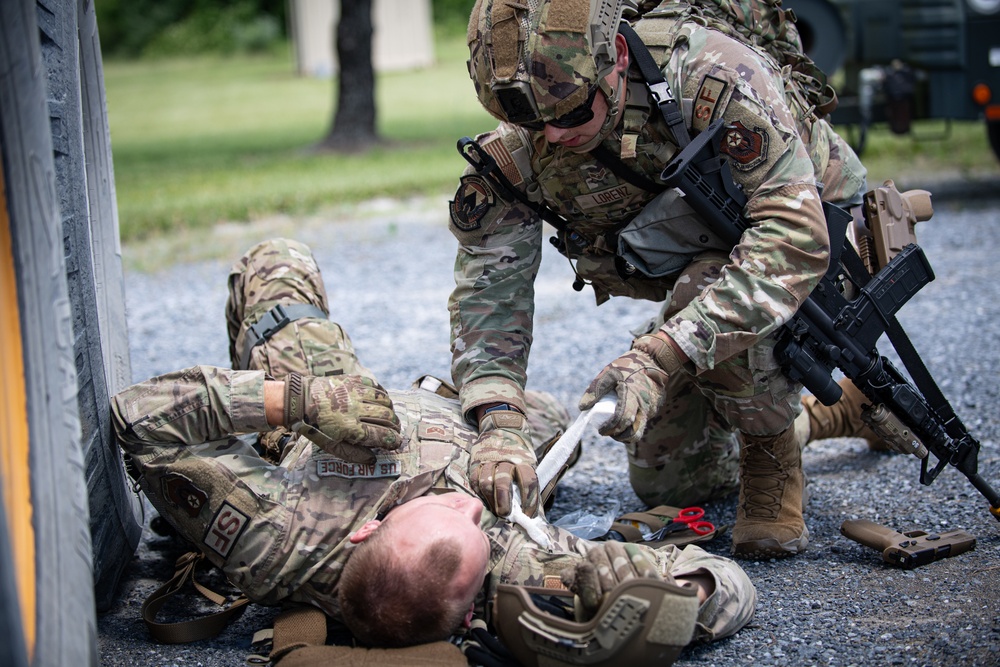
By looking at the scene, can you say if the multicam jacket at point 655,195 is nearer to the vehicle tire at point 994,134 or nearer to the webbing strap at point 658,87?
the webbing strap at point 658,87

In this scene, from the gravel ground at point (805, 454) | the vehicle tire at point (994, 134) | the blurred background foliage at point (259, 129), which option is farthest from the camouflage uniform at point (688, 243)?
the blurred background foliage at point (259, 129)

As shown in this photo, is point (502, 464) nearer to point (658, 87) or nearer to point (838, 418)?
point (658, 87)

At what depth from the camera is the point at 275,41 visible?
1236 inches

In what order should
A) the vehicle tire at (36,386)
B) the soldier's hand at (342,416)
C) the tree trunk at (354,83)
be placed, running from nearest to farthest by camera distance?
1. the vehicle tire at (36,386)
2. the soldier's hand at (342,416)
3. the tree trunk at (354,83)

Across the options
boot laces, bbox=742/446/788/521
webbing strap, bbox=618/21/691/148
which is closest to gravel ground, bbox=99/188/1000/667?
boot laces, bbox=742/446/788/521

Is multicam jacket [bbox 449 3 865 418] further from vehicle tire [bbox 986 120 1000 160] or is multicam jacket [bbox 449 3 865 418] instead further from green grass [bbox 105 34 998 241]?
green grass [bbox 105 34 998 241]

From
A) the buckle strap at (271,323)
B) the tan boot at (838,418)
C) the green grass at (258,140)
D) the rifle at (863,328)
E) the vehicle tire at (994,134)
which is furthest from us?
the green grass at (258,140)

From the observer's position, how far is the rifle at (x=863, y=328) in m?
2.89

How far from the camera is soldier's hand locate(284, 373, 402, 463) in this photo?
2562 mm

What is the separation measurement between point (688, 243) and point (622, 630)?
1.29 meters

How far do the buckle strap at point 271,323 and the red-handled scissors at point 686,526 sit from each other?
4.09ft

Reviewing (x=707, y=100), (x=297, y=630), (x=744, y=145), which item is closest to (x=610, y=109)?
(x=707, y=100)

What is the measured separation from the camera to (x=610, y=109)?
2.84 metres

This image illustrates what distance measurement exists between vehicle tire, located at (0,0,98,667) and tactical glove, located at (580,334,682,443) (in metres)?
1.25
